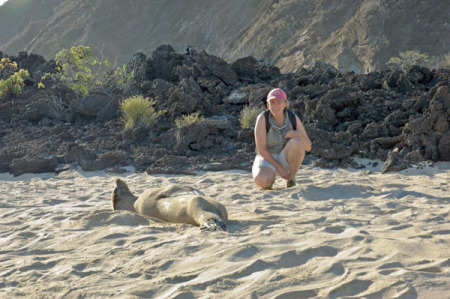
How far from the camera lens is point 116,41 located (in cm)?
5578

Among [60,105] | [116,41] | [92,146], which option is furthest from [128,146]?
[116,41]

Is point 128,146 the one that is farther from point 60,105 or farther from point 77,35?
point 77,35

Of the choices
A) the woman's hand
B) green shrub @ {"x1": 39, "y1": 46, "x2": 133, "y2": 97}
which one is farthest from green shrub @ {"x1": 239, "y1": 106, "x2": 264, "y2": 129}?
green shrub @ {"x1": 39, "y1": 46, "x2": 133, "y2": 97}

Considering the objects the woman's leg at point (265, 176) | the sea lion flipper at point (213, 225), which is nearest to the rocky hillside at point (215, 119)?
the woman's leg at point (265, 176)

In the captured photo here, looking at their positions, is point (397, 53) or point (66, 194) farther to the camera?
point (397, 53)

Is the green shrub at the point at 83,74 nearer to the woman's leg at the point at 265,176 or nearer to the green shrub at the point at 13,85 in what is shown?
the green shrub at the point at 13,85

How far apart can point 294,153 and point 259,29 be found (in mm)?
40269

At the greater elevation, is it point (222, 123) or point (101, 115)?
point (101, 115)

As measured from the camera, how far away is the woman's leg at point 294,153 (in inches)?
201

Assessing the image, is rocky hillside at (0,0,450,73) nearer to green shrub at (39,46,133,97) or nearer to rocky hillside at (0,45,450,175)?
green shrub at (39,46,133,97)

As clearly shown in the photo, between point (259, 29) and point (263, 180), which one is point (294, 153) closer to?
point (263, 180)

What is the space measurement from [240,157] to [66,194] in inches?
111

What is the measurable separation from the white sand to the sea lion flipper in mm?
94

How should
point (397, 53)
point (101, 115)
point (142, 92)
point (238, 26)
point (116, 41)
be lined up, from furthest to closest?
point (116, 41) → point (238, 26) → point (397, 53) → point (142, 92) → point (101, 115)
